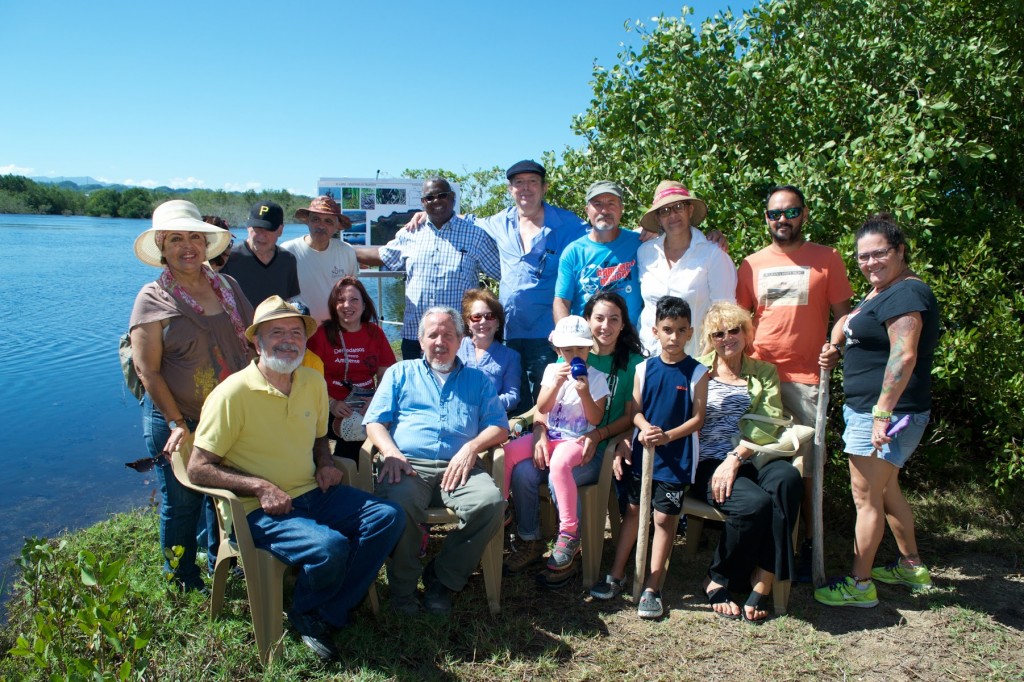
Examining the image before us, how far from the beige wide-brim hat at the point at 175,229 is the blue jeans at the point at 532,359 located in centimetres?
200

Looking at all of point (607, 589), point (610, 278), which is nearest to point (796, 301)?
point (610, 278)

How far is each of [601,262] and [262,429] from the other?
2.26 metres

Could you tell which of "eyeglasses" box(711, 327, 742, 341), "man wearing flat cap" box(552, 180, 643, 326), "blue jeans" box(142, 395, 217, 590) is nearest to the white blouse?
"man wearing flat cap" box(552, 180, 643, 326)

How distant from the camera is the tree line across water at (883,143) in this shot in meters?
4.23

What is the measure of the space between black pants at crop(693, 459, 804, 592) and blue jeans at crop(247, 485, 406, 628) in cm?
166

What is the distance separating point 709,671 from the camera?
10.2ft

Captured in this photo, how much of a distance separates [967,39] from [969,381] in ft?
8.04

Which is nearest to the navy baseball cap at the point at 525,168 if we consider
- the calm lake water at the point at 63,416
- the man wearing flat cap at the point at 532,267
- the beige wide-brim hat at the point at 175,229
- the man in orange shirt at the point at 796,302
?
the man wearing flat cap at the point at 532,267

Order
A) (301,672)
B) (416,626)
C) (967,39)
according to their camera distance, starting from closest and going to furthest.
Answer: (301,672), (416,626), (967,39)

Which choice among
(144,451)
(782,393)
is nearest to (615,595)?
(782,393)

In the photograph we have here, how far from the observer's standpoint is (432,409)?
3.77m

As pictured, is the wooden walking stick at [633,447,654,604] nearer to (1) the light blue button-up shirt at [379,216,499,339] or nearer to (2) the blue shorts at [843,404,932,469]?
(2) the blue shorts at [843,404,932,469]

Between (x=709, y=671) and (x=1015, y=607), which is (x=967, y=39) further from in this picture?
(x=709, y=671)

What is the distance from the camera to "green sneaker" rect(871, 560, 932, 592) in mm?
3766
